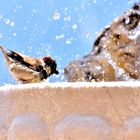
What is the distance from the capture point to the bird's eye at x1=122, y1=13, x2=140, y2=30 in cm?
384

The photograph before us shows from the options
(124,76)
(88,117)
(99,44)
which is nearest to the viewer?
(88,117)

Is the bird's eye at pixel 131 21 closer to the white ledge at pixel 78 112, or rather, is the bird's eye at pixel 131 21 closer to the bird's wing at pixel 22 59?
the bird's wing at pixel 22 59

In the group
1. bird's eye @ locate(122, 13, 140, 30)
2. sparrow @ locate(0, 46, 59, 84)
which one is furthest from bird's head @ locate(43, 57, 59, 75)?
bird's eye @ locate(122, 13, 140, 30)

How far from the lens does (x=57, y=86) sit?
151 cm

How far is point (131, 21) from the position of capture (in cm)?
387

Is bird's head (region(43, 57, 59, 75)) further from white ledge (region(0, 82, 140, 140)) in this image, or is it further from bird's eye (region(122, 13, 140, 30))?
white ledge (region(0, 82, 140, 140))

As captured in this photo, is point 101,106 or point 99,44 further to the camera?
point 99,44

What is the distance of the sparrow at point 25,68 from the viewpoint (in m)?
2.64

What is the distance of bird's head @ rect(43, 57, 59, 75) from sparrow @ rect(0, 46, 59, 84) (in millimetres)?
45

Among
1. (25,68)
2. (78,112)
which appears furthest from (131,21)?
(78,112)

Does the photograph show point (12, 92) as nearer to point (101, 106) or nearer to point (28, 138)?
point (28, 138)

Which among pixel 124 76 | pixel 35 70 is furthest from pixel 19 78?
pixel 124 76

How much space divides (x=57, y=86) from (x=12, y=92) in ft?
0.50

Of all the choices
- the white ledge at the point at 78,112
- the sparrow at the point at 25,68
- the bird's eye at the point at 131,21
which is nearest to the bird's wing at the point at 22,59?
the sparrow at the point at 25,68
